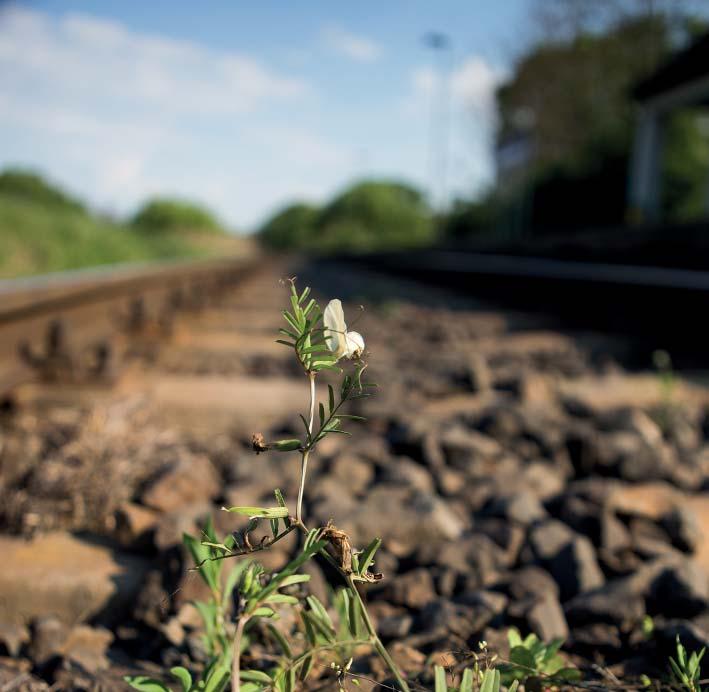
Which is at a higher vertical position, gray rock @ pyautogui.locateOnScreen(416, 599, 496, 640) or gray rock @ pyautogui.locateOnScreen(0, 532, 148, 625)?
gray rock @ pyautogui.locateOnScreen(416, 599, 496, 640)

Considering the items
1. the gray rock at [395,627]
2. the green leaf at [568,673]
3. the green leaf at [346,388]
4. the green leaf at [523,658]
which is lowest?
the gray rock at [395,627]

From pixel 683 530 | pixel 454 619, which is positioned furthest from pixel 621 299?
pixel 454 619

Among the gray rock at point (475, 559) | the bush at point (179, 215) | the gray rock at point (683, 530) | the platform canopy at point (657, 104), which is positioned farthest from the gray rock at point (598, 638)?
the bush at point (179, 215)

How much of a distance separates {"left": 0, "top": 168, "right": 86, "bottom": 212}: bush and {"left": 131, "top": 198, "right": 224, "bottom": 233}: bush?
24.9 metres

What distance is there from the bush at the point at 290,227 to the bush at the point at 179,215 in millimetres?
Result: 7560

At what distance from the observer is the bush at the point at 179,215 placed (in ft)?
166

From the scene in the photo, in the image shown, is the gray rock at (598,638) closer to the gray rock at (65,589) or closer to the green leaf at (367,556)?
the green leaf at (367,556)

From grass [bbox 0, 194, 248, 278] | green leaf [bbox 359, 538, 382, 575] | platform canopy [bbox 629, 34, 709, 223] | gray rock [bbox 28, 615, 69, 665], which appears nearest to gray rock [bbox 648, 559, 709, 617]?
green leaf [bbox 359, 538, 382, 575]

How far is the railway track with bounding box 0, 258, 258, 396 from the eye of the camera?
3.31 m

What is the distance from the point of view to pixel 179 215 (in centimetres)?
5356

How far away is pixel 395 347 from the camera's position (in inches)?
205

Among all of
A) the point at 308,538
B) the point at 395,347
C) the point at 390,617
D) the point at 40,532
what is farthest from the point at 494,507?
the point at 395,347

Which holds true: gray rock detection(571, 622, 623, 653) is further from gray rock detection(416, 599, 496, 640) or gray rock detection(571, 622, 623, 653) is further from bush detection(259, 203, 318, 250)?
bush detection(259, 203, 318, 250)

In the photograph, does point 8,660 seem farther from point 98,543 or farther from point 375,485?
point 375,485
